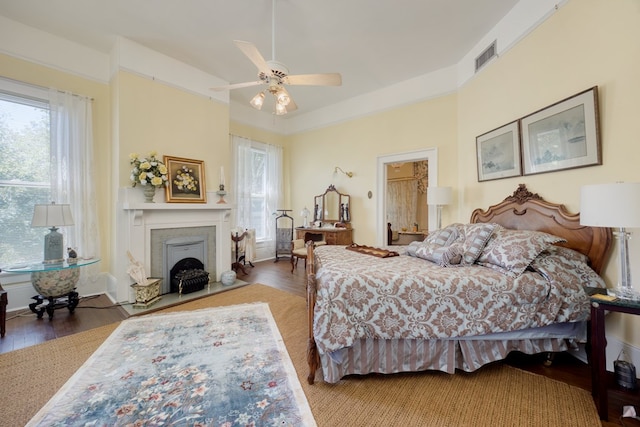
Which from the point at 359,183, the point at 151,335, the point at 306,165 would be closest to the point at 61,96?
the point at 151,335

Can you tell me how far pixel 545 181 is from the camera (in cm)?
243

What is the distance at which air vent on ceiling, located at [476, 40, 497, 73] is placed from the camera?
10.0ft

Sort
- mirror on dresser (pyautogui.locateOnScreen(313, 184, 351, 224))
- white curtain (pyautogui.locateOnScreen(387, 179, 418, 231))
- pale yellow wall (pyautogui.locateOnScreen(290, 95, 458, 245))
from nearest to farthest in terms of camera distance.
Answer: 1. pale yellow wall (pyautogui.locateOnScreen(290, 95, 458, 245))
2. mirror on dresser (pyautogui.locateOnScreen(313, 184, 351, 224))
3. white curtain (pyautogui.locateOnScreen(387, 179, 418, 231))

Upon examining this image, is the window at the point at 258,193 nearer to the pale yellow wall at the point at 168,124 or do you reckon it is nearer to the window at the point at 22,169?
the pale yellow wall at the point at 168,124

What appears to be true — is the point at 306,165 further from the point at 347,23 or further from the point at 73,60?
the point at 73,60

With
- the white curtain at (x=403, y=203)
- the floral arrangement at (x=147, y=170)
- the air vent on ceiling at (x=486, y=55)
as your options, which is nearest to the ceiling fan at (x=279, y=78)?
the floral arrangement at (x=147, y=170)

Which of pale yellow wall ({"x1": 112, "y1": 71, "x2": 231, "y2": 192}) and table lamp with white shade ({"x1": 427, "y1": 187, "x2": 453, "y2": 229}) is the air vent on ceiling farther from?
pale yellow wall ({"x1": 112, "y1": 71, "x2": 231, "y2": 192})

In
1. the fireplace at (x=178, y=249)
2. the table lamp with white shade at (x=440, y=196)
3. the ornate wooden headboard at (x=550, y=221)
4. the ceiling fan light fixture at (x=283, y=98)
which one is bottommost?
the fireplace at (x=178, y=249)

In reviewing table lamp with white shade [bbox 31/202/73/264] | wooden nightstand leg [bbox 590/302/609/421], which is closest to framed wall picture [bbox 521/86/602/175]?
wooden nightstand leg [bbox 590/302/609/421]

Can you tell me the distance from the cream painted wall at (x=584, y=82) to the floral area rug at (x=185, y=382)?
2.59 metres

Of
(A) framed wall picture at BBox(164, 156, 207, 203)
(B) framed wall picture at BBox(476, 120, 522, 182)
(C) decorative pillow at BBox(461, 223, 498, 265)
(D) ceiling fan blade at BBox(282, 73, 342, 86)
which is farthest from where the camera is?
(A) framed wall picture at BBox(164, 156, 207, 203)

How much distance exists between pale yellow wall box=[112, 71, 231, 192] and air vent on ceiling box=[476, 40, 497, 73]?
377 cm

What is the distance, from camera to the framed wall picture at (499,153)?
8.98ft

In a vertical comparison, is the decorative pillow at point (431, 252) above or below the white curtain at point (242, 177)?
below
